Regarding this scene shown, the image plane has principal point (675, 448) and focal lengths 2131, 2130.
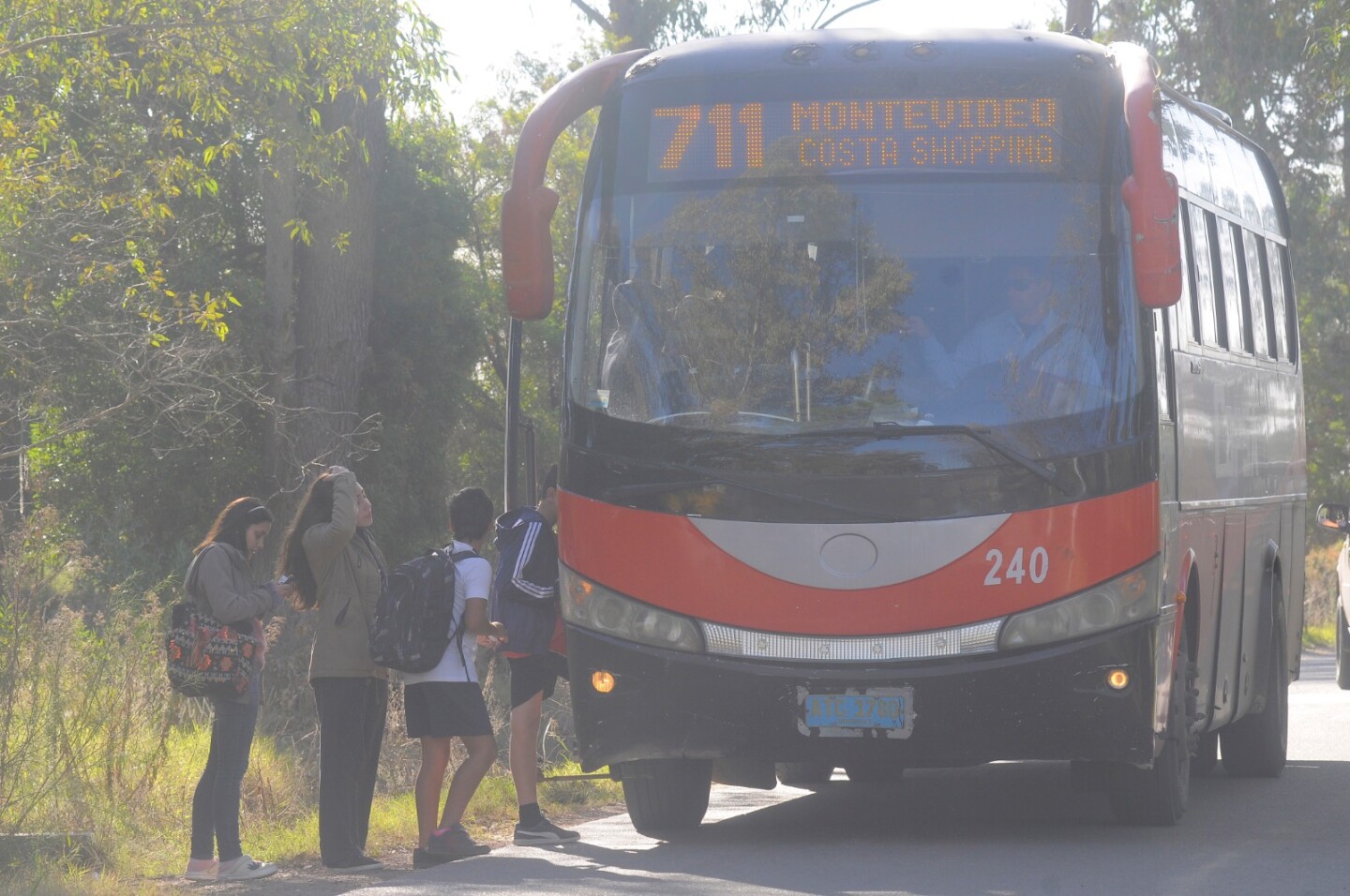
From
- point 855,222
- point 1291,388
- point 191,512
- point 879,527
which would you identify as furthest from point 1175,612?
point 191,512

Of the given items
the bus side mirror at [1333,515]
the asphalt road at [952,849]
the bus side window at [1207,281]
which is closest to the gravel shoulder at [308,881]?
the asphalt road at [952,849]

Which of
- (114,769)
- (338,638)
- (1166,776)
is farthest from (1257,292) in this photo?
(114,769)

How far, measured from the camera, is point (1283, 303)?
13.8 metres

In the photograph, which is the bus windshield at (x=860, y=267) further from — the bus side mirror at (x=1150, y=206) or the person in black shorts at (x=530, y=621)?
the person in black shorts at (x=530, y=621)

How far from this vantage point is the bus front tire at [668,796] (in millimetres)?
9797

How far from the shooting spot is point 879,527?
341 inches

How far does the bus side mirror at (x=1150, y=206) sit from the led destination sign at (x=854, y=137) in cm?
33

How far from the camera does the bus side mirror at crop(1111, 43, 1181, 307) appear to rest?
8.70m

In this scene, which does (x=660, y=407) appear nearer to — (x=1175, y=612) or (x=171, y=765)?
(x=1175, y=612)

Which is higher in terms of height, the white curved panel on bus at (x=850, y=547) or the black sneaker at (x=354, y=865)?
the white curved panel on bus at (x=850, y=547)

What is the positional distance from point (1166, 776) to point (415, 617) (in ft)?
11.3

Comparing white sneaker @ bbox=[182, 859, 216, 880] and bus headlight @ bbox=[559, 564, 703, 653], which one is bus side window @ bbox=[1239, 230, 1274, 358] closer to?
bus headlight @ bbox=[559, 564, 703, 653]

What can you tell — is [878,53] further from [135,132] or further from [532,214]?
[135,132]

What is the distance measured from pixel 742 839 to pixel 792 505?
6.18 feet
